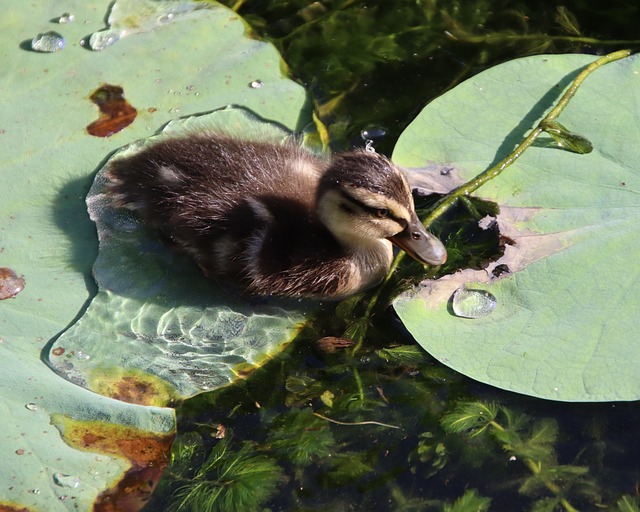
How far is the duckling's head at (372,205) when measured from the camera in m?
2.88

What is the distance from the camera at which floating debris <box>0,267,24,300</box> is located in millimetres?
3059

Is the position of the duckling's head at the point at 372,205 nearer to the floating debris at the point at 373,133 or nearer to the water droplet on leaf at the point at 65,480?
the floating debris at the point at 373,133

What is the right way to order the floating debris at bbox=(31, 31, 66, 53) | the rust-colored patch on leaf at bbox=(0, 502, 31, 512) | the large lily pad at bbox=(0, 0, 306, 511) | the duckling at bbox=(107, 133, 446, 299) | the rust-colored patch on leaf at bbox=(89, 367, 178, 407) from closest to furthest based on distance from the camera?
the rust-colored patch on leaf at bbox=(0, 502, 31, 512) < the large lily pad at bbox=(0, 0, 306, 511) < the rust-colored patch on leaf at bbox=(89, 367, 178, 407) < the duckling at bbox=(107, 133, 446, 299) < the floating debris at bbox=(31, 31, 66, 53)

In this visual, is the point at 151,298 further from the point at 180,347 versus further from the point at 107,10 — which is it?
the point at 107,10

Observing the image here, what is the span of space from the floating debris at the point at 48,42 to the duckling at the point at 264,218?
75cm

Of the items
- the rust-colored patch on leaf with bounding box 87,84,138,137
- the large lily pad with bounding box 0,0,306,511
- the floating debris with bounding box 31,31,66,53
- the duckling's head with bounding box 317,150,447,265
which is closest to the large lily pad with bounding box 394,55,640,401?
the duckling's head with bounding box 317,150,447,265

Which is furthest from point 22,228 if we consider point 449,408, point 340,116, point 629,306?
point 629,306

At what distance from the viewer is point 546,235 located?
300cm

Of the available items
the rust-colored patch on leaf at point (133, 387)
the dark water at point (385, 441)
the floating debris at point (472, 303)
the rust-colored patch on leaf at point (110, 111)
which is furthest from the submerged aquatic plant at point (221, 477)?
the rust-colored patch on leaf at point (110, 111)

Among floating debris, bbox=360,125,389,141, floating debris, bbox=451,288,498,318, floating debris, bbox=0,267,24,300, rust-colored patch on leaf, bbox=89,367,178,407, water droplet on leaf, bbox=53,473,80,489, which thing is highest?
floating debris, bbox=451,288,498,318

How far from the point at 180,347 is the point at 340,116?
1.27m

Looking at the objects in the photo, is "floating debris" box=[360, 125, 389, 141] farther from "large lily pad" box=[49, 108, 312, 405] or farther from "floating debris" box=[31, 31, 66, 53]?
"floating debris" box=[31, 31, 66, 53]

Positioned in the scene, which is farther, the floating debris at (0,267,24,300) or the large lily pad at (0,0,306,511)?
the floating debris at (0,267,24,300)

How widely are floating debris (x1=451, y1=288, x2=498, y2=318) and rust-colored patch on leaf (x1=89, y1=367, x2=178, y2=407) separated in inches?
36.6
